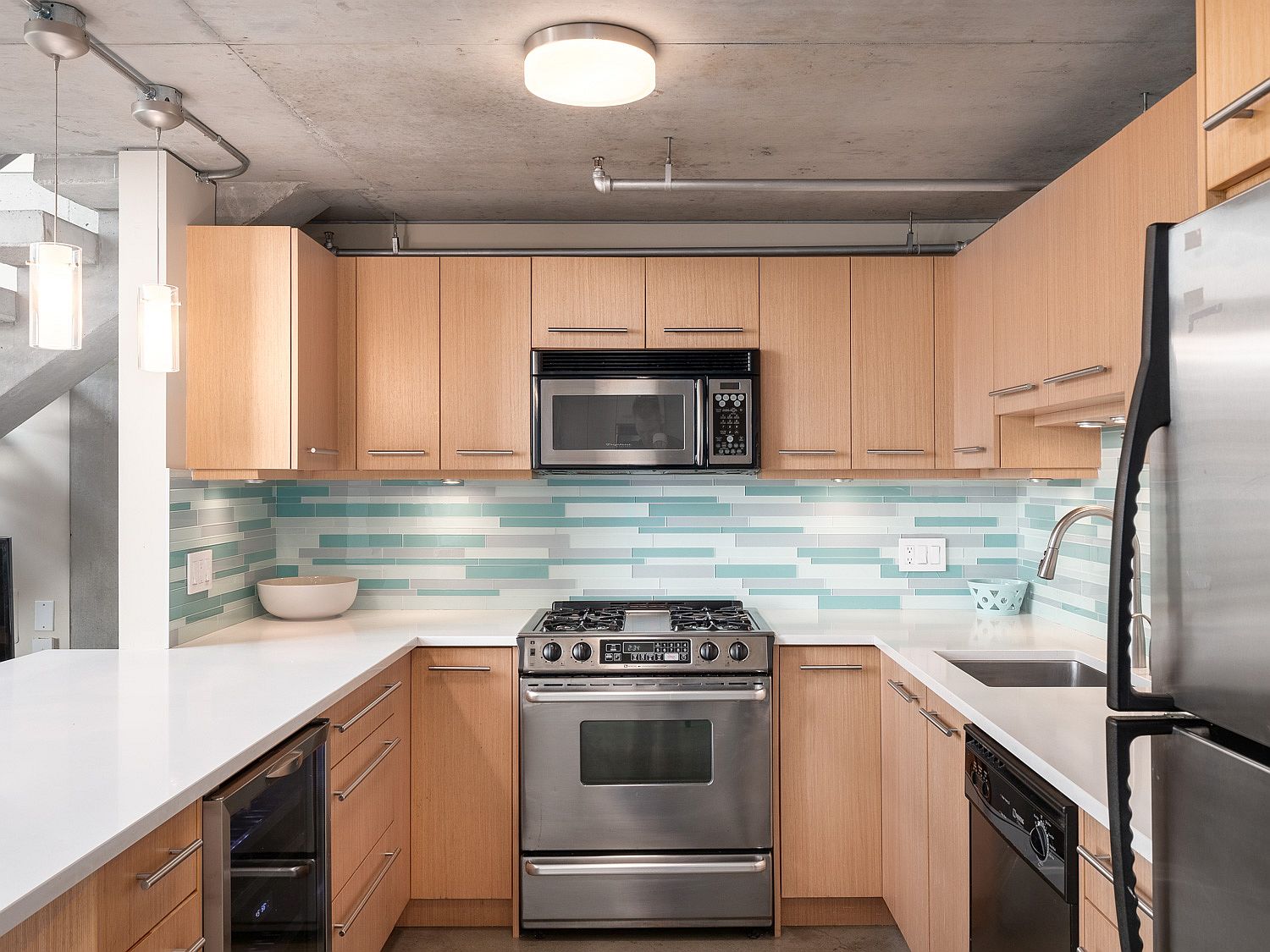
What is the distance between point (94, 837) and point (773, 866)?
214 cm

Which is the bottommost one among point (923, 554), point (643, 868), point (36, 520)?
point (643, 868)

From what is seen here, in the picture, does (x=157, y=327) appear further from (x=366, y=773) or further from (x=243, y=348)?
(x=366, y=773)

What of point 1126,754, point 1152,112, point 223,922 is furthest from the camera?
point 1152,112

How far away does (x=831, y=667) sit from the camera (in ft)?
9.48

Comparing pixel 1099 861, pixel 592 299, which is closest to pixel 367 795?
pixel 592 299

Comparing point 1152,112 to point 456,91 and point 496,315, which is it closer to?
point 456,91

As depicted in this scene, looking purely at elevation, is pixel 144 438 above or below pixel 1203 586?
above

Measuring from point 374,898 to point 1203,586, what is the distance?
241 cm

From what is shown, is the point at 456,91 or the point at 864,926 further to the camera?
the point at 864,926

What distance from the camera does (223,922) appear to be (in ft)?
5.32

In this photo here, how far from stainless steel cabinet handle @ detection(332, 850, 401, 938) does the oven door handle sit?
25.4 inches

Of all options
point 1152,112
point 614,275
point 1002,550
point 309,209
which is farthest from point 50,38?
point 1002,550

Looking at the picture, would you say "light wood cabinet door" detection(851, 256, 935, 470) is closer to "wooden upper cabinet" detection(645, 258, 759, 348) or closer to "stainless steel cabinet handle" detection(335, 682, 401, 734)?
"wooden upper cabinet" detection(645, 258, 759, 348)

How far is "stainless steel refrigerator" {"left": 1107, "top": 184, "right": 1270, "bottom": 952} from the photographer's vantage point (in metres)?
0.79
